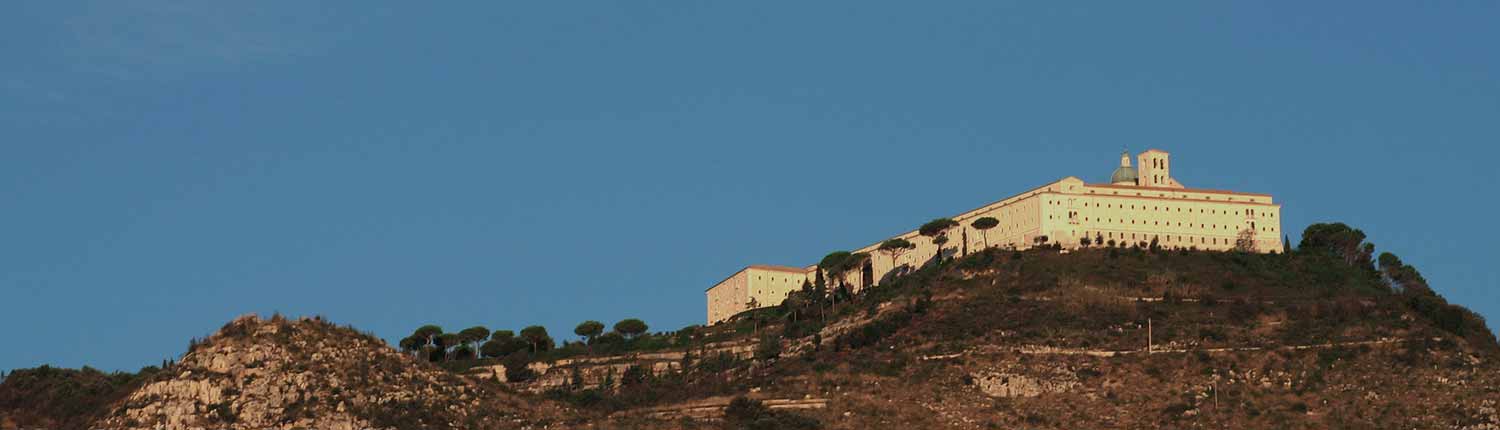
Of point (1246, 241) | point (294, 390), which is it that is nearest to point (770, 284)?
point (1246, 241)

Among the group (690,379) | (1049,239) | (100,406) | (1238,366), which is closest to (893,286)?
(1049,239)

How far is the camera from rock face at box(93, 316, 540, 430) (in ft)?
311

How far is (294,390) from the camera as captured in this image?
96.8 m

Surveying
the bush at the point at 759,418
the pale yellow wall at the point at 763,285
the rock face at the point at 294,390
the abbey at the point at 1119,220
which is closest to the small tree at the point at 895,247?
the abbey at the point at 1119,220

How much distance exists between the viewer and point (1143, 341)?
12200cm

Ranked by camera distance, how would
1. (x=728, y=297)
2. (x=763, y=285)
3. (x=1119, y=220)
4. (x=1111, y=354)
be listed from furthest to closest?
(x=728, y=297) → (x=763, y=285) → (x=1119, y=220) → (x=1111, y=354)

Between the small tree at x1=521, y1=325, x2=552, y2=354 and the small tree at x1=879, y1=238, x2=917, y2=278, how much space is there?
23.1 metres

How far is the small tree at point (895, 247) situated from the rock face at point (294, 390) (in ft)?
178

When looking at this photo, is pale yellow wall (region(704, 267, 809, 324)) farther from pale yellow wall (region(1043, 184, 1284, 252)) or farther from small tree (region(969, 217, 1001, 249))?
pale yellow wall (region(1043, 184, 1284, 252))

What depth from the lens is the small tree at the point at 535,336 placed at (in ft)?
491

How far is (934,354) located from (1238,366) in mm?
15582

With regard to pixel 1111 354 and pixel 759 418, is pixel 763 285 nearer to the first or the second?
pixel 1111 354

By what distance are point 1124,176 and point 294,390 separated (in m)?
76.2

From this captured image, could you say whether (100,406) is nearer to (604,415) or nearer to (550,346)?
(604,415)
